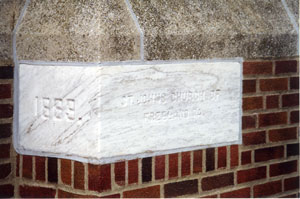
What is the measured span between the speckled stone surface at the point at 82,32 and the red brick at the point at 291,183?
102cm

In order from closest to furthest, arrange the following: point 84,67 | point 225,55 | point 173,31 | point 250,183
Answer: point 84,67, point 173,31, point 225,55, point 250,183

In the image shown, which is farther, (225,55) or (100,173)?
(225,55)

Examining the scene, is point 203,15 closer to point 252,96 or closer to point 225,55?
point 225,55

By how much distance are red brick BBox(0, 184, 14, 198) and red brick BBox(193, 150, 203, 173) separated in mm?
709

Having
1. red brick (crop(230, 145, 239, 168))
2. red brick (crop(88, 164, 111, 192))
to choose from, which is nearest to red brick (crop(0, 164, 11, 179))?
red brick (crop(88, 164, 111, 192))

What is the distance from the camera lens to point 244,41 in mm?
2385

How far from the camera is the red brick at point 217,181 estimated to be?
237 cm

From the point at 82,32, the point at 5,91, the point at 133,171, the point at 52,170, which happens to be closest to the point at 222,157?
the point at 133,171

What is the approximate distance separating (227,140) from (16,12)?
958mm

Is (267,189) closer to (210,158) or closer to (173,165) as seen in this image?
(210,158)

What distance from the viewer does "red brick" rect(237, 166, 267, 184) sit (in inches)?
97.3

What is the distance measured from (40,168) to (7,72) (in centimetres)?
38

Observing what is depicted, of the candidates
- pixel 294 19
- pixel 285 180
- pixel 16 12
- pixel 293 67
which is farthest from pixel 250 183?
pixel 16 12

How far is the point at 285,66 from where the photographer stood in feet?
8.45
